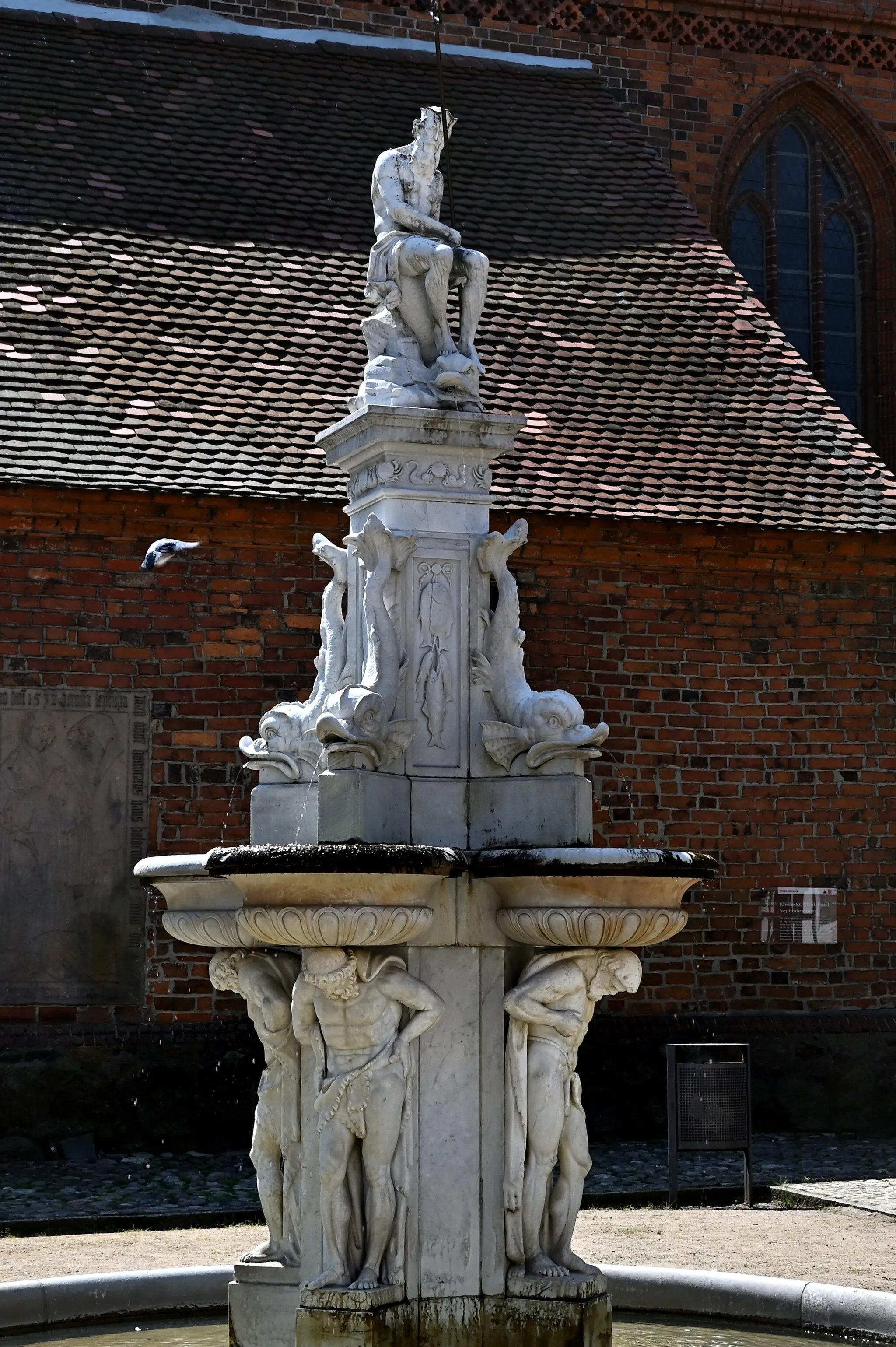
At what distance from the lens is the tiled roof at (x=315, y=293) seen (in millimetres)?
15266

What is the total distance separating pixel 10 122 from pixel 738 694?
290 inches

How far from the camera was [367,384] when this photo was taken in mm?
7586

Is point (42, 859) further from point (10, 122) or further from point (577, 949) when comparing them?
point (577, 949)

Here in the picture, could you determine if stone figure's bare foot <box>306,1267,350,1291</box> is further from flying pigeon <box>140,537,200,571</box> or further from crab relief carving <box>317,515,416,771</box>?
flying pigeon <box>140,537,200,571</box>

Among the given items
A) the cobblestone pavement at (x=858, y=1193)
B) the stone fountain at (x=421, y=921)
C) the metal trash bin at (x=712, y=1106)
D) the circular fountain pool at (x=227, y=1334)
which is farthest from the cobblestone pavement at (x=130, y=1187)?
the stone fountain at (x=421, y=921)

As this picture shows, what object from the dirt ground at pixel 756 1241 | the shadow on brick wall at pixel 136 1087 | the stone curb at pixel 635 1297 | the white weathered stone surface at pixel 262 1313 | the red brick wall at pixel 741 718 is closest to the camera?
the white weathered stone surface at pixel 262 1313

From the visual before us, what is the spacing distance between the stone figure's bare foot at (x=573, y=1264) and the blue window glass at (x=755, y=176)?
15.1 metres

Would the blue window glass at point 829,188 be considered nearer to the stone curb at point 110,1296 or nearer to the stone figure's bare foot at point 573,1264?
the stone curb at point 110,1296

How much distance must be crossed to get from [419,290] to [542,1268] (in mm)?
3483

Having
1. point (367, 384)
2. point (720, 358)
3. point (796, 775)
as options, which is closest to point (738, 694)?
point (796, 775)

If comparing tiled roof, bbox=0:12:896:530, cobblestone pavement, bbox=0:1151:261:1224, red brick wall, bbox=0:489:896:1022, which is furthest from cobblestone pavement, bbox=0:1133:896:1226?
tiled roof, bbox=0:12:896:530

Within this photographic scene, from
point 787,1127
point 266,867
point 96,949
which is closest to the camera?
point 266,867

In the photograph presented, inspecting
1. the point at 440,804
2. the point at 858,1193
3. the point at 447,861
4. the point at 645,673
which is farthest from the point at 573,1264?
the point at 645,673


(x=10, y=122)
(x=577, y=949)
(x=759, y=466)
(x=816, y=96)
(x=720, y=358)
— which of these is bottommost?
(x=577, y=949)
